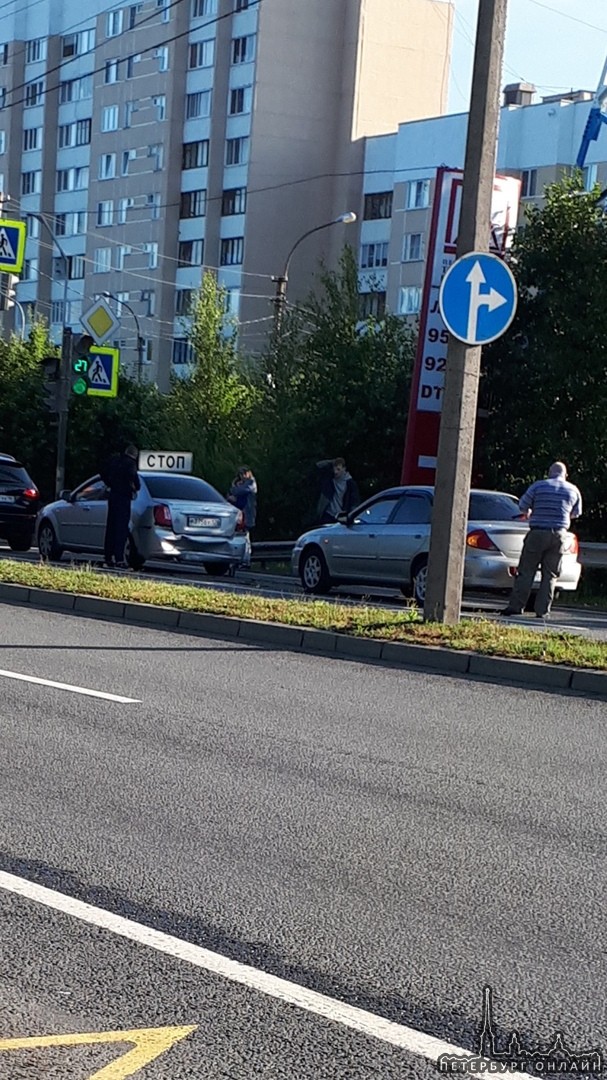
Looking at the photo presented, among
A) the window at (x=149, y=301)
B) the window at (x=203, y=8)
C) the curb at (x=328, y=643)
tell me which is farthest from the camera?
the window at (x=149, y=301)

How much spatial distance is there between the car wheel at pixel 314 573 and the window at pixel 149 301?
203 ft

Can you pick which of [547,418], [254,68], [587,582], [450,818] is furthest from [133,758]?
[254,68]

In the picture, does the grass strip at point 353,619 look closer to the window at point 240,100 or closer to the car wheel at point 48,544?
the car wheel at point 48,544

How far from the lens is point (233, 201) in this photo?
266 ft

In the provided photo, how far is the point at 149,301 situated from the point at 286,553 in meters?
55.1

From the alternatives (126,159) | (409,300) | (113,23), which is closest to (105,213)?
(126,159)

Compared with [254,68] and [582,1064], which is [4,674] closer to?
[582,1064]

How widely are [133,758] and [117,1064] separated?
441 centimetres

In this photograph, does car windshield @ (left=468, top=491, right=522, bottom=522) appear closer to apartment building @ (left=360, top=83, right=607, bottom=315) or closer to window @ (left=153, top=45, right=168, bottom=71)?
apartment building @ (left=360, top=83, right=607, bottom=315)

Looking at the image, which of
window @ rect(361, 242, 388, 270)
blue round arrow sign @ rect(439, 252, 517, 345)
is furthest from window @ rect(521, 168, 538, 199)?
blue round arrow sign @ rect(439, 252, 517, 345)

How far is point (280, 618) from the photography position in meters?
15.3

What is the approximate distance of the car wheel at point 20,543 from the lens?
104ft

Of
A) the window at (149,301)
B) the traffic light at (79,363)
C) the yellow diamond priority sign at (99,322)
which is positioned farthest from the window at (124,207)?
the traffic light at (79,363)

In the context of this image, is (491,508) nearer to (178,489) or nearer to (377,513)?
(377,513)
